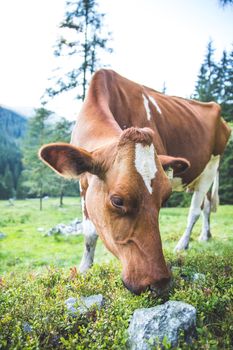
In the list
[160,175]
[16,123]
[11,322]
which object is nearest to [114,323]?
[11,322]

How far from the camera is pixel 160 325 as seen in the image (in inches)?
89.4

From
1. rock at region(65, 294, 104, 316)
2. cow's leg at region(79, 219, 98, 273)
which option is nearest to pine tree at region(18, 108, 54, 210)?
cow's leg at region(79, 219, 98, 273)

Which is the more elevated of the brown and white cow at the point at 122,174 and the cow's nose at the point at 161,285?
the brown and white cow at the point at 122,174

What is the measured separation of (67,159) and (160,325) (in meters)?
1.72

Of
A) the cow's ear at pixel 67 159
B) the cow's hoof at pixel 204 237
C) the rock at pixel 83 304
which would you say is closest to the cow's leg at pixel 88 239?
the cow's ear at pixel 67 159

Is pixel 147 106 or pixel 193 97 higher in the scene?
pixel 193 97

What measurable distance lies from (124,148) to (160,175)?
1.32ft

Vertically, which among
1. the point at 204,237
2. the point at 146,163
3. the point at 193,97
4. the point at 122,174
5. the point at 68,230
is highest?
the point at 193,97

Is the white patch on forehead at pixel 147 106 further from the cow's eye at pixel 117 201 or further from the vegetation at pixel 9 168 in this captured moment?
the vegetation at pixel 9 168

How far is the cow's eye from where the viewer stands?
294 cm

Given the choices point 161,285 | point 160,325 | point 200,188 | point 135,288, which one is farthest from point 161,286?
point 200,188

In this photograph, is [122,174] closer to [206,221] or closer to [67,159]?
[67,159]

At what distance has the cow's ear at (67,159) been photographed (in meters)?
3.23

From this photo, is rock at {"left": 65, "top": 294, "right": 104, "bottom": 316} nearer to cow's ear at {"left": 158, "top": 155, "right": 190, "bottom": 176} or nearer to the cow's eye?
the cow's eye
